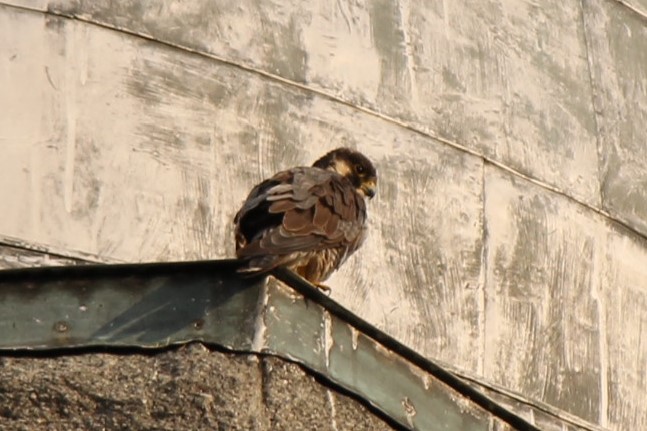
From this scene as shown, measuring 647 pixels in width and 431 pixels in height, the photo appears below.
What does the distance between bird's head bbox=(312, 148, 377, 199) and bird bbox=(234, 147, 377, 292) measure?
0.05 metres

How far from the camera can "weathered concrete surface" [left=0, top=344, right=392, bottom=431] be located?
23.1 ft

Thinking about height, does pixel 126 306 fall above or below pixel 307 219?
below

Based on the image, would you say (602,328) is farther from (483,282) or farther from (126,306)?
(126,306)

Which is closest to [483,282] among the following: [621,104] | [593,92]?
[593,92]

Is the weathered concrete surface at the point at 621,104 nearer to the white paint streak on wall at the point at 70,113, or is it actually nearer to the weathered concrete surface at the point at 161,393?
the white paint streak on wall at the point at 70,113

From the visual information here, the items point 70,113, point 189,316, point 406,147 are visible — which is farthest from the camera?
point 406,147

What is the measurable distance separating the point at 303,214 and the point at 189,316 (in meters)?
1.35

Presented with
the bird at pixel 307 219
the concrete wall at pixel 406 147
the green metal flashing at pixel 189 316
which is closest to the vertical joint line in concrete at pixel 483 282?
the concrete wall at pixel 406 147

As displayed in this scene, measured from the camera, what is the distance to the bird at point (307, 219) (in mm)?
8336

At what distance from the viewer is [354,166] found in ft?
31.8

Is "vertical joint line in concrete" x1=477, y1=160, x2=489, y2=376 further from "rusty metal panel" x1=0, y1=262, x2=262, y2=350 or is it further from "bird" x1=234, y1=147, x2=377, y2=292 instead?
"rusty metal panel" x1=0, y1=262, x2=262, y2=350

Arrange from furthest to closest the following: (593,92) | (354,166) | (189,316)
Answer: (593,92) → (354,166) → (189,316)

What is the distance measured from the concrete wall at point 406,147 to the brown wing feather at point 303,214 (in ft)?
2.18

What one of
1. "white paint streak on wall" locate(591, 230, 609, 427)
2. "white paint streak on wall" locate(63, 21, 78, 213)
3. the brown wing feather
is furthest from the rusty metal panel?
"white paint streak on wall" locate(591, 230, 609, 427)
